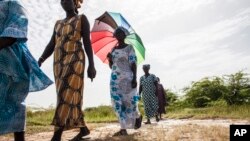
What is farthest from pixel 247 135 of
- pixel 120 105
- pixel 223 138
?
pixel 120 105

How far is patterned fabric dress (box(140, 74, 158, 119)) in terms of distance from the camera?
13.0 metres

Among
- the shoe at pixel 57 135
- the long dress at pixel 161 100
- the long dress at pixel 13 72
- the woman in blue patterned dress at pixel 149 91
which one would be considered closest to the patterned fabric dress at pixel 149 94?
the woman in blue patterned dress at pixel 149 91

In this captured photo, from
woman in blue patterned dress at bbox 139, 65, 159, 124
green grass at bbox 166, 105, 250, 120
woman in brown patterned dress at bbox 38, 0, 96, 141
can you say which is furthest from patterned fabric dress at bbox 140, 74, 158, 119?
woman in brown patterned dress at bbox 38, 0, 96, 141

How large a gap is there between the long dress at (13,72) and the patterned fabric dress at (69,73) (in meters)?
1.11

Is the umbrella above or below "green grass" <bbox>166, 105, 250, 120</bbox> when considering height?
above

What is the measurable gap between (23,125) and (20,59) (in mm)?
727

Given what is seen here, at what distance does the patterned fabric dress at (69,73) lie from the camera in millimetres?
5523

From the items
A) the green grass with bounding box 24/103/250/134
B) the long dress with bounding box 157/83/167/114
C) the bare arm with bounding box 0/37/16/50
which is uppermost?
the bare arm with bounding box 0/37/16/50

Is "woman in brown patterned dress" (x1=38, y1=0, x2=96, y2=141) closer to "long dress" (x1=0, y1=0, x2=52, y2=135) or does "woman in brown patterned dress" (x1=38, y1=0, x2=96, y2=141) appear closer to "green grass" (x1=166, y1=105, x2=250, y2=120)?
"long dress" (x1=0, y1=0, x2=52, y2=135)

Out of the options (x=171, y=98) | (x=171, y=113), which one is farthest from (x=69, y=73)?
(x=171, y=98)

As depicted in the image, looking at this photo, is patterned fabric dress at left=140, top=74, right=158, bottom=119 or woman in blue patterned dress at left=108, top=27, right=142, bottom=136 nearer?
woman in blue patterned dress at left=108, top=27, right=142, bottom=136

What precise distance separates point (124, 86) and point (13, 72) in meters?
3.79

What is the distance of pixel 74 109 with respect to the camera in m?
5.61

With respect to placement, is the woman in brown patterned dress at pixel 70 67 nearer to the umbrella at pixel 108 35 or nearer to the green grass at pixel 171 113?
the umbrella at pixel 108 35
